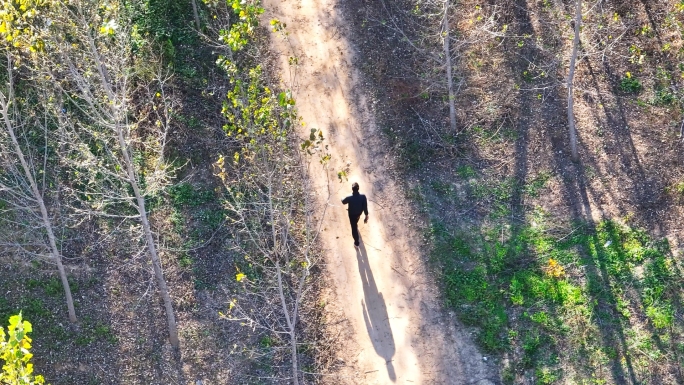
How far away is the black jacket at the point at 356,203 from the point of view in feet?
52.6

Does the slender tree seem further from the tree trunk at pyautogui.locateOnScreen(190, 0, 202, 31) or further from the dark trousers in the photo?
the dark trousers

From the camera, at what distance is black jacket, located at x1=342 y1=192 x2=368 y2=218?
16.0 meters

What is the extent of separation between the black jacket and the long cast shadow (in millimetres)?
1429

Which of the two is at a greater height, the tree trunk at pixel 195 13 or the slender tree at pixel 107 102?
the tree trunk at pixel 195 13

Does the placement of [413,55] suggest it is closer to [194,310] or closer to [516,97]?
[516,97]

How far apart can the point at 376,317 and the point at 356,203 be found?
2761 mm

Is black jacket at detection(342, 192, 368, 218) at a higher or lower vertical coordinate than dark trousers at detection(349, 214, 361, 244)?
higher

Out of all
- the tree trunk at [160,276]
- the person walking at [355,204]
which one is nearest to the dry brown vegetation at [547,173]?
the person walking at [355,204]

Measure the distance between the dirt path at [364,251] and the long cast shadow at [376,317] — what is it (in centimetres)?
2

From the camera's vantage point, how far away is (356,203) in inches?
635

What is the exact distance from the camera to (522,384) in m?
15.4

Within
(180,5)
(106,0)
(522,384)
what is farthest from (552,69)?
(106,0)

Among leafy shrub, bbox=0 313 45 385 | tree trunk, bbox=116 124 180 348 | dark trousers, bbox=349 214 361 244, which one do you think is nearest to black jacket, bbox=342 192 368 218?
dark trousers, bbox=349 214 361 244

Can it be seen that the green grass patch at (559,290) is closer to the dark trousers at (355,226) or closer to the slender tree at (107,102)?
the dark trousers at (355,226)
